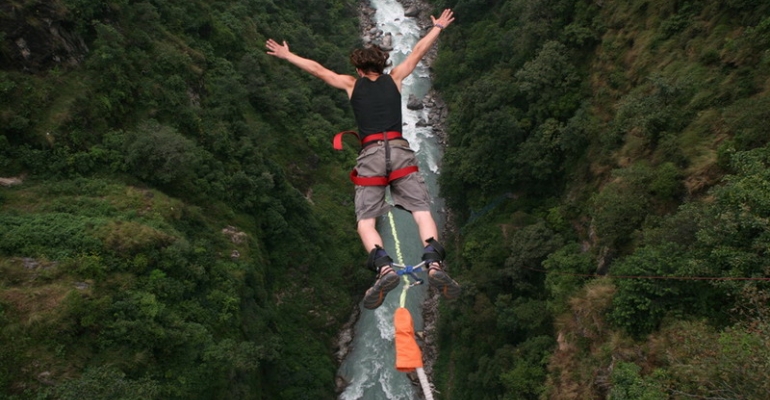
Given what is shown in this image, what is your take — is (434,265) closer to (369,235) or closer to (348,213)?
(369,235)

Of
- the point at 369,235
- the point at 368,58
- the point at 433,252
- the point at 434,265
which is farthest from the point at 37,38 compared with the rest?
the point at 434,265

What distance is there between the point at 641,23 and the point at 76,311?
74.4 ft

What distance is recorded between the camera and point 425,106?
35250 millimetres

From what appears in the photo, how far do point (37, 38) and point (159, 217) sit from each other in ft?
26.8

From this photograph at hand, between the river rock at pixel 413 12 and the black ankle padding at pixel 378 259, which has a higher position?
the river rock at pixel 413 12

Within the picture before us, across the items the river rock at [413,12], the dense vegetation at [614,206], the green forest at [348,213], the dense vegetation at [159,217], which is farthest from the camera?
the river rock at [413,12]

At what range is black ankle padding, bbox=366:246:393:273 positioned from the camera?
525 centimetres

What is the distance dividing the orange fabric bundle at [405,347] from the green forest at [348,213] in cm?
559

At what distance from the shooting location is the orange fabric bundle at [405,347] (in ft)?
14.4

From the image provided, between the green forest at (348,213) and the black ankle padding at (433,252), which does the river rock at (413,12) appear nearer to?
the green forest at (348,213)

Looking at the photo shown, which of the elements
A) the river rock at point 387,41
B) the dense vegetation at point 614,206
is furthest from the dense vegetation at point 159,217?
the river rock at point 387,41

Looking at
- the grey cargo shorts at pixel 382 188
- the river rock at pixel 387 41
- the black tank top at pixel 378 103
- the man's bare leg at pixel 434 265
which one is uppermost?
the river rock at pixel 387 41

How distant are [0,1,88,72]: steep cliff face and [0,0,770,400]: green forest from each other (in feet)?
0.25

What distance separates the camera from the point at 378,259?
529 cm
